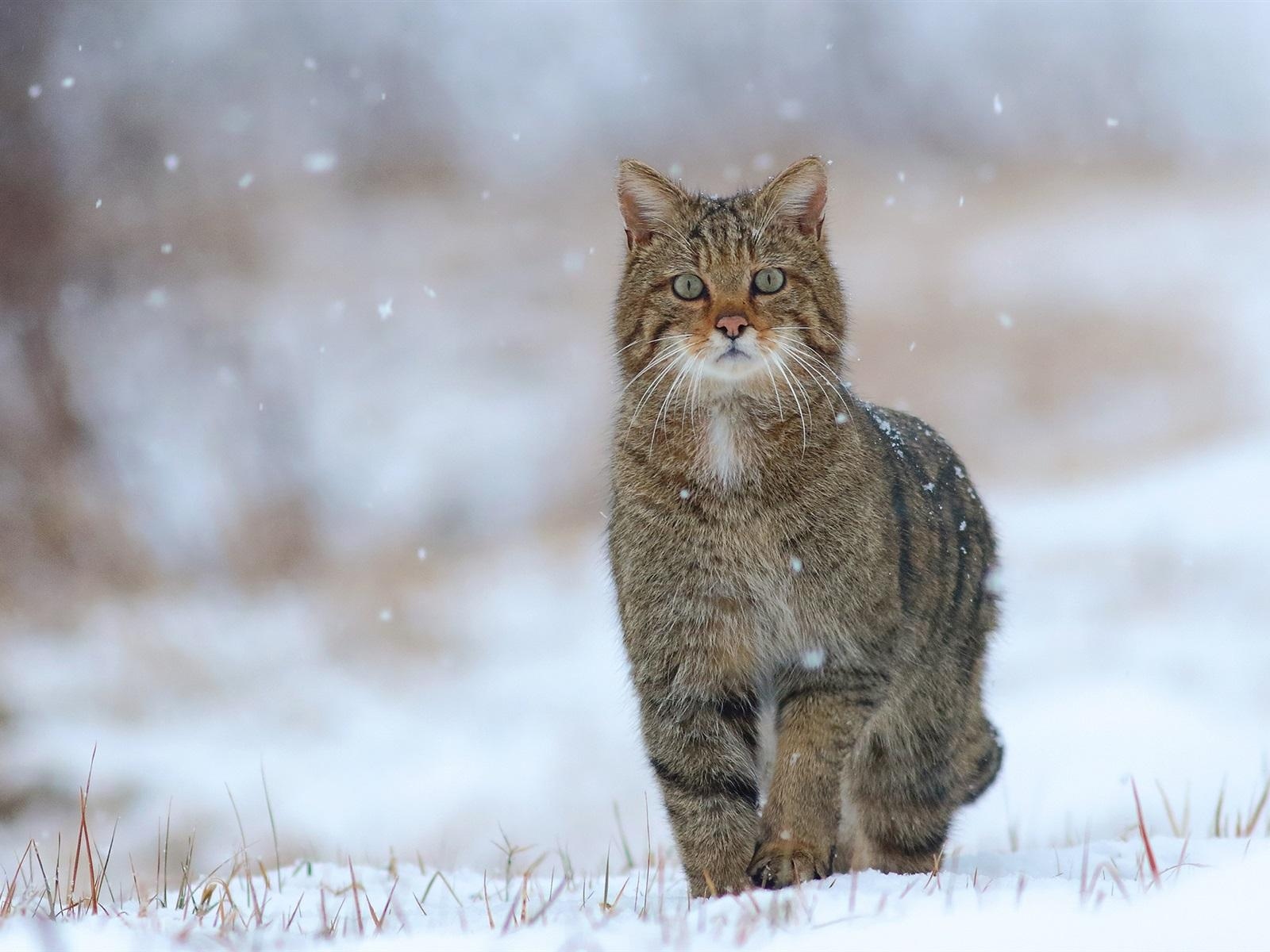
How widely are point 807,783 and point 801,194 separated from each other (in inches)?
76.5

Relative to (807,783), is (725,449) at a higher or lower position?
higher

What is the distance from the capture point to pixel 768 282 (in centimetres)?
418

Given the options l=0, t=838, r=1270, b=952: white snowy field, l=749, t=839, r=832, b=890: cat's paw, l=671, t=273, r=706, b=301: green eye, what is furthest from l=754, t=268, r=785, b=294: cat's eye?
l=0, t=838, r=1270, b=952: white snowy field

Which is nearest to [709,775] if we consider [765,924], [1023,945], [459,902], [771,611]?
[771,611]

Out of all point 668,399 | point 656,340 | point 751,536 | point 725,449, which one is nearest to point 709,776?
point 751,536

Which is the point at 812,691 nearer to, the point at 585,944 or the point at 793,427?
the point at 793,427

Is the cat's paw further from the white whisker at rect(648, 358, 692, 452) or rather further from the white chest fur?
the white whisker at rect(648, 358, 692, 452)

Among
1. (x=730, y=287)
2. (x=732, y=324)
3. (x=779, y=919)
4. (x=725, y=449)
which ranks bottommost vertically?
(x=779, y=919)

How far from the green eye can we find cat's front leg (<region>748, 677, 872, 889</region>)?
128 cm

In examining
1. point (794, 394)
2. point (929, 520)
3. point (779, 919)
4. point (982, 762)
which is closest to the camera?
point (779, 919)

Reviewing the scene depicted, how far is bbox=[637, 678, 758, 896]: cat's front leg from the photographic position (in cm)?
401

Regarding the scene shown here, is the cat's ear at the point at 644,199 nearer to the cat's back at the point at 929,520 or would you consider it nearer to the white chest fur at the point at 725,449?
the white chest fur at the point at 725,449

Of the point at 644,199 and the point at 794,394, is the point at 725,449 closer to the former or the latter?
the point at 794,394

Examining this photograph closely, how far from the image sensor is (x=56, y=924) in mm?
3045
